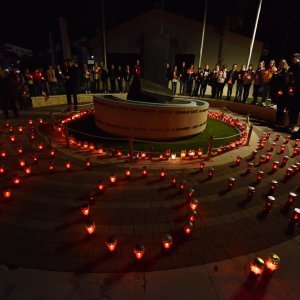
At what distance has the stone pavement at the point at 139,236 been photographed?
3494 mm

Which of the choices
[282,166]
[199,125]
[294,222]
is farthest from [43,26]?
[294,222]

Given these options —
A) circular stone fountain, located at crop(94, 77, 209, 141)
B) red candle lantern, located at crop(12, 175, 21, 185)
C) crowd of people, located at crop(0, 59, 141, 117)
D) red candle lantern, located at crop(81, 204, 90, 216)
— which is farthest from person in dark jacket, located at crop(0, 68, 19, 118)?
red candle lantern, located at crop(81, 204, 90, 216)

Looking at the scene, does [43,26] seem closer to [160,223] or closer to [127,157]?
[127,157]

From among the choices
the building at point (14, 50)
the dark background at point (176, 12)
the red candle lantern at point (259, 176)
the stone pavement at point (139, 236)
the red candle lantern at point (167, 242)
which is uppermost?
the dark background at point (176, 12)

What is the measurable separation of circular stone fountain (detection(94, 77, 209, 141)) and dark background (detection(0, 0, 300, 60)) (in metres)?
16.4

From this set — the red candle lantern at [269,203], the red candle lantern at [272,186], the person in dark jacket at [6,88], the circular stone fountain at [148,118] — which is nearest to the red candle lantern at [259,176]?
the red candle lantern at [272,186]

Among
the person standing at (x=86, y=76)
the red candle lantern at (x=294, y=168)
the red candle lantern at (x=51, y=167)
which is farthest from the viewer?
the person standing at (x=86, y=76)

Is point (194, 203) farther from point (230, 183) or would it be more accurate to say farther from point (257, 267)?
point (257, 267)

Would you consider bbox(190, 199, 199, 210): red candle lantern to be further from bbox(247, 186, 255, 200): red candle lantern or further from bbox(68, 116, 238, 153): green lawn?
bbox(68, 116, 238, 153): green lawn

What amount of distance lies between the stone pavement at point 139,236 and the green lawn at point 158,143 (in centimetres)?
164

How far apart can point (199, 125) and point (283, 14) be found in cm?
2575

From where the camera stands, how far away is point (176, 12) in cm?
2708

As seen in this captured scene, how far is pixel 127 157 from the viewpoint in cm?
811

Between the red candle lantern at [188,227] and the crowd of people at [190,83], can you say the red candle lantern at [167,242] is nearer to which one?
the red candle lantern at [188,227]
